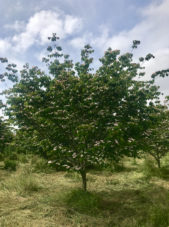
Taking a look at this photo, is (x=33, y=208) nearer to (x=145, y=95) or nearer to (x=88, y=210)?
(x=88, y=210)

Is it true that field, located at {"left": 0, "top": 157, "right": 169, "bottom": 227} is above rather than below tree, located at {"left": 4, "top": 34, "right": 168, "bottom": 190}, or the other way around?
below

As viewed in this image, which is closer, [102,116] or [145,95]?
[102,116]

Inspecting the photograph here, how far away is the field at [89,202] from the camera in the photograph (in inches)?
183

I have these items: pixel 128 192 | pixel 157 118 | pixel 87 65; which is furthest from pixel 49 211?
pixel 87 65

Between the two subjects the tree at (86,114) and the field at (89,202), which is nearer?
the field at (89,202)

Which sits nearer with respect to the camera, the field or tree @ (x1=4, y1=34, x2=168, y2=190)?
the field

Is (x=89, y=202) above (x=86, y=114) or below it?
below

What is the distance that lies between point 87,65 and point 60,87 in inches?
103

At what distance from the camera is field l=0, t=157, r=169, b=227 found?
4.64m

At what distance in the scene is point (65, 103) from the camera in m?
5.95

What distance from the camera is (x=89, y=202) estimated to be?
18.8 ft

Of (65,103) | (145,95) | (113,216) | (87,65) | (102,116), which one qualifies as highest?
(87,65)

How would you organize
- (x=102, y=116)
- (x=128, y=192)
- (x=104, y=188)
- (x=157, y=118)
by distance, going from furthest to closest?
1. (x=104, y=188)
2. (x=128, y=192)
3. (x=157, y=118)
4. (x=102, y=116)

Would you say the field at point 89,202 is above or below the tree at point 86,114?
below
